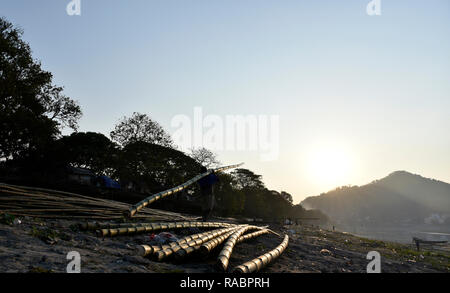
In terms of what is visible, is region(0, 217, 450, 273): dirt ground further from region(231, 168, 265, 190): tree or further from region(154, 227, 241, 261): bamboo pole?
region(231, 168, 265, 190): tree

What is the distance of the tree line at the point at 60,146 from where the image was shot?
25203mm

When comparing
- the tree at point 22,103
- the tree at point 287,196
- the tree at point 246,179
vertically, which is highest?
the tree at point 22,103

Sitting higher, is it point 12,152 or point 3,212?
point 12,152

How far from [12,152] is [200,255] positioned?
32651mm

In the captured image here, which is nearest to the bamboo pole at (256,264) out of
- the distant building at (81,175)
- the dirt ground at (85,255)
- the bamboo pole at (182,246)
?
the dirt ground at (85,255)

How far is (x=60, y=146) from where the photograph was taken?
122 feet

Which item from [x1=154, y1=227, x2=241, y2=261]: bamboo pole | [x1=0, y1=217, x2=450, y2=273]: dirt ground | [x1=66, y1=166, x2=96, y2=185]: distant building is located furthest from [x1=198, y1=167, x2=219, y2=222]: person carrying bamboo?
[x1=66, y1=166, x2=96, y2=185]: distant building

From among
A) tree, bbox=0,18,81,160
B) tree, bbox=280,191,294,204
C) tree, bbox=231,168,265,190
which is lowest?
tree, bbox=280,191,294,204

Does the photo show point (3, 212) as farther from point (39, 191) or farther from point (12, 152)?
point (12, 152)

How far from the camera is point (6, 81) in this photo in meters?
23.5

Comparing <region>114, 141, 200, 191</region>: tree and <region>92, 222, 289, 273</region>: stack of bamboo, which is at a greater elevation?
<region>114, 141, 200, 191</region>: tree

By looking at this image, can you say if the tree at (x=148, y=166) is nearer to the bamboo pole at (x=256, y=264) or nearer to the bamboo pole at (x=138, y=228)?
the bamboo pole at (x=138, y=228)

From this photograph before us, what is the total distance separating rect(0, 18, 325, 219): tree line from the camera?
992 inches
